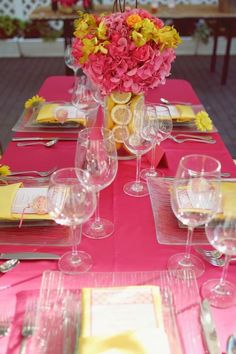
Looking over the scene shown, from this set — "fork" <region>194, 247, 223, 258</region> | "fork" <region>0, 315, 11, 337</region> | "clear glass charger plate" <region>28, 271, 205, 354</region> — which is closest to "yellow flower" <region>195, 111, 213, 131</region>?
"fork" <region>194, 247, 223, 258</region>

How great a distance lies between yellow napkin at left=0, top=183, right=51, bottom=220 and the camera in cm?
114

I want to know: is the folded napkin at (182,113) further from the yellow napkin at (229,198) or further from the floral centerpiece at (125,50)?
the yellow napkin at (229,198)

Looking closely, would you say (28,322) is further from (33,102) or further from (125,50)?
(33,102)

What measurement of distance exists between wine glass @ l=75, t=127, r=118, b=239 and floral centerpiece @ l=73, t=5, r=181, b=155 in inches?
11.1

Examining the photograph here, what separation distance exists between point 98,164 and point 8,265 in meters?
0.34

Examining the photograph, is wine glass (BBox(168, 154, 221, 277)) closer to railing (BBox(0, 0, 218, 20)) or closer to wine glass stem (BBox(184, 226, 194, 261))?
wine glass stem (BBox(184, 226, 194, 261))

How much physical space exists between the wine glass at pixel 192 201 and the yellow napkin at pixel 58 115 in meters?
0.79

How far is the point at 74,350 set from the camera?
0.80 m

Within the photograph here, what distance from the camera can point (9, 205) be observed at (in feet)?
3.85

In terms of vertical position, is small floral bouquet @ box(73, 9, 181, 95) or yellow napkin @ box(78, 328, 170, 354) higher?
small floral bouquet @ box(73, 9, 181, 95)

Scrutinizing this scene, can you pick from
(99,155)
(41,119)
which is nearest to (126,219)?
(99,155)

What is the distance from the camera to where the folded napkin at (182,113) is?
1758 millimetres

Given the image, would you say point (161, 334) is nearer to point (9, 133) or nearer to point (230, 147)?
point (230, 147)

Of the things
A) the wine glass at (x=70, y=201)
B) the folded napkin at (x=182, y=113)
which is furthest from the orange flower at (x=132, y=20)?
the wine glass at (x=70, y=201)
